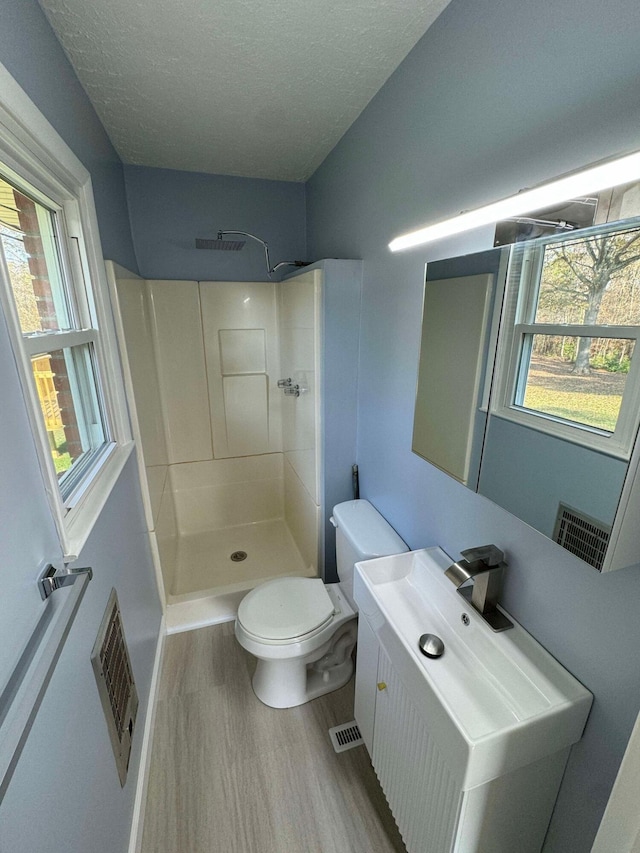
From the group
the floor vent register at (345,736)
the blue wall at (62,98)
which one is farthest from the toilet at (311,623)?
the blue wall at (62,98)

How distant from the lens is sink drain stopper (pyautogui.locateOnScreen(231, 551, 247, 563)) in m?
2.57

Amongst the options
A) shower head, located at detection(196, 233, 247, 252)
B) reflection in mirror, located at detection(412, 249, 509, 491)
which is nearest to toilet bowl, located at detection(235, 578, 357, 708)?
reflection in mirror, located at detection(412, 249, 509, 491)

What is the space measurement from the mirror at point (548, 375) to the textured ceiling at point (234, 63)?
77cm

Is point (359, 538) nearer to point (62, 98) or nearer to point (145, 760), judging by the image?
point (145, 760)

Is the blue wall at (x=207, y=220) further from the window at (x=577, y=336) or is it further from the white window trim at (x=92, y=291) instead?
the window at (x=577, y=336)

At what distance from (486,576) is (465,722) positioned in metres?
0.33

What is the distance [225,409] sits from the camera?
8.91 feet

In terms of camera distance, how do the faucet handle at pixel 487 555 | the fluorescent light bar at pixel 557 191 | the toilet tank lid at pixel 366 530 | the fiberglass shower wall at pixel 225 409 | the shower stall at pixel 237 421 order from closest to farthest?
the fluorescent light bar at pixel 557 191, the faucet handle at pixel 487 555, the toilet tank lid at pixel 366 530, the shower stall at pixel 237 421, the fiberglass shower wall at pixel 225 409

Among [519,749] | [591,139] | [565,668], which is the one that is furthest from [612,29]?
[519,749]

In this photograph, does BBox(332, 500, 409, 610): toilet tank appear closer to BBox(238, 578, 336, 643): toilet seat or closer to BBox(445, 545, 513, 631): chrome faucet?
BBox(238, 578, 336, 643): toilet seat

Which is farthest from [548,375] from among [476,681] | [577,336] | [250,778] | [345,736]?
[250,778]

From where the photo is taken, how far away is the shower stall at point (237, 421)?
1.83m

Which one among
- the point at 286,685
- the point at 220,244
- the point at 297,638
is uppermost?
the point at 220,244

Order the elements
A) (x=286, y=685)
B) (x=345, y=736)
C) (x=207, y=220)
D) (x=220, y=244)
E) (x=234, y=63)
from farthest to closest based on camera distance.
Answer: (x=207, y=220), (x=220, y=244), (x=286, y=685), (x=345, y=736), (x=234, y=63)
